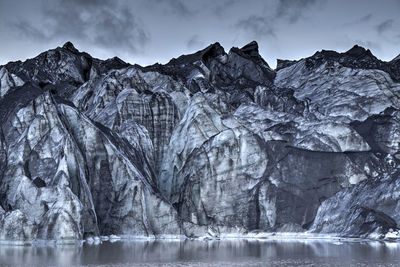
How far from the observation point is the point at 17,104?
87.6 metres

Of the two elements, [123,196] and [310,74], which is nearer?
[123,196]

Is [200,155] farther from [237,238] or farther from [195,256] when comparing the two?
[195,256]

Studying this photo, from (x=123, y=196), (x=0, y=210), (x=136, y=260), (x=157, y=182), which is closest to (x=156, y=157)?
(x=157, y=182)

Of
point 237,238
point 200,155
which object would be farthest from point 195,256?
point 200,155

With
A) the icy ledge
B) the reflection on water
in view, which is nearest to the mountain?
the icy ledge

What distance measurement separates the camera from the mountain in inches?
2719

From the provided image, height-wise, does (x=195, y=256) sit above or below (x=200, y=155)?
below

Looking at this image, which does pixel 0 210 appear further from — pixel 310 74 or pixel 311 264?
pixel 310 74

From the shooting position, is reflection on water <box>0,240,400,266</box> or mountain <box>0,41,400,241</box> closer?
reflection on water <box>0,240,400,266</box>

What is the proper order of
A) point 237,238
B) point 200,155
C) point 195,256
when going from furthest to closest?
point 200,155 < point 237,238 < point 195,256

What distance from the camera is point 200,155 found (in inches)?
3381

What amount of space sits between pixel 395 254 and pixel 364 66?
6503cm

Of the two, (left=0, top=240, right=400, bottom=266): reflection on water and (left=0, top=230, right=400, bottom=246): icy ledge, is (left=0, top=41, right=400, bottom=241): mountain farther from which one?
(left=0, top=240, right=400, bottom=266): reflection on water

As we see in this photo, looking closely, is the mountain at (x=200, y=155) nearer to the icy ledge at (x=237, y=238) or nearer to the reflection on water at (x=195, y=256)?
the icy ledge at (x=237, y=238)
